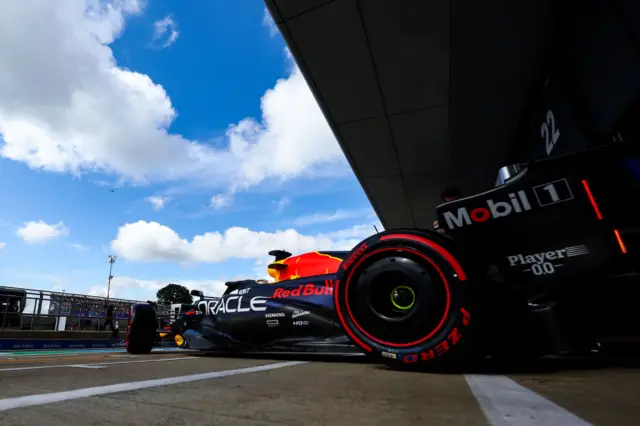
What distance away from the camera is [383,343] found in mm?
2363

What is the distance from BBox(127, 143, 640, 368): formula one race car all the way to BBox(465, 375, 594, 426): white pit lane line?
53 cm

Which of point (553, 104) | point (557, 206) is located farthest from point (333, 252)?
point (553, 104)

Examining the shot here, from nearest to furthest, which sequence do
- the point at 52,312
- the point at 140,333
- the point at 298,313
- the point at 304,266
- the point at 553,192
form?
the point at 553,192 < the point at 298,313 < the point at 304,266 < the point at 140,333 < the point at 52,312

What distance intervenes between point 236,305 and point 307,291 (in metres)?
0.98

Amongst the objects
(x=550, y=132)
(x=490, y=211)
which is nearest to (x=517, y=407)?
(x=490, y=211)

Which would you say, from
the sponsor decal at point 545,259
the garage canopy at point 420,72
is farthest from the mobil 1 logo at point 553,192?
the garage canopy at point 420,72

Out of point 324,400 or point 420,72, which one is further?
point 420,72

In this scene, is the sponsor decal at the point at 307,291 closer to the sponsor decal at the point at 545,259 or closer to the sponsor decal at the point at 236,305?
the sponsor decal at the point at 236,305

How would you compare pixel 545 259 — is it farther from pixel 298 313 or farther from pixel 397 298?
pixel 298 313

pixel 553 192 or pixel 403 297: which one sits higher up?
pixel 553 192

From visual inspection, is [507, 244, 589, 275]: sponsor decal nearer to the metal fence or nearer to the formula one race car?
the formula one race car

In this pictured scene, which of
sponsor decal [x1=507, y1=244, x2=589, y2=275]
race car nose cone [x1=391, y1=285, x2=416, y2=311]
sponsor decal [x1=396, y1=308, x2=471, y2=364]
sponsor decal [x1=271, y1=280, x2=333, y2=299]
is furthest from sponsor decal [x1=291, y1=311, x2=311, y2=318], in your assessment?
sponsor decal [x1=507, y1=244, x2=589, y2=275]

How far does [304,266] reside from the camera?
4582mm

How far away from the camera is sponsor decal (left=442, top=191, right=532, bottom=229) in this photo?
2.18 meters
